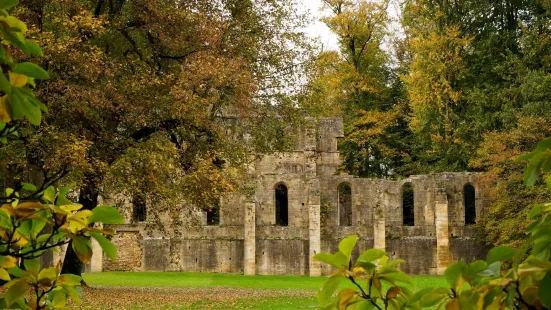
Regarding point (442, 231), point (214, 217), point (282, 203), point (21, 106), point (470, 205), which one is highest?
point (282, 203)

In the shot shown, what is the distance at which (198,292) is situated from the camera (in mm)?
21719

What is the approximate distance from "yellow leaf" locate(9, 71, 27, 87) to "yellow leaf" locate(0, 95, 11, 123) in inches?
3.0

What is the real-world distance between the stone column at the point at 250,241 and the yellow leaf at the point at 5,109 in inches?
1232

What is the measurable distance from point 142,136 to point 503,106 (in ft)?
68.0

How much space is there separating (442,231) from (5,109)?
33.1 metres

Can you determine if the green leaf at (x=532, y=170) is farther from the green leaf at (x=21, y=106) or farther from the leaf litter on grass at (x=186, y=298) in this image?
the leaf litter on grass at (x=186, y=298)

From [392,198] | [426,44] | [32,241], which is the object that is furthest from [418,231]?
[32,241]

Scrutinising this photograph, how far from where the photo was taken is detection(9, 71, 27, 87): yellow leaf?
6.74ft

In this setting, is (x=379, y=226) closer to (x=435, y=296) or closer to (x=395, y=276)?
(x=395, y=276)

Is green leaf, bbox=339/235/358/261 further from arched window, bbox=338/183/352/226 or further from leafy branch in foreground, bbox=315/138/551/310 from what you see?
arched window, bbox=338/183/352/226

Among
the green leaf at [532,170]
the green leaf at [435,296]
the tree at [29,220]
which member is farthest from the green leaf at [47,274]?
the green leaf at [532,170]

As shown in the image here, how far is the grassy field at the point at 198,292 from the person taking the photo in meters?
17.3

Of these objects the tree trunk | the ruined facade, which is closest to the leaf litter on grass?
the tree trunk

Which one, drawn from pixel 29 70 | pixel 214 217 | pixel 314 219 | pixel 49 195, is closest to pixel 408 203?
pixel 314 219
